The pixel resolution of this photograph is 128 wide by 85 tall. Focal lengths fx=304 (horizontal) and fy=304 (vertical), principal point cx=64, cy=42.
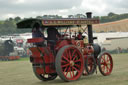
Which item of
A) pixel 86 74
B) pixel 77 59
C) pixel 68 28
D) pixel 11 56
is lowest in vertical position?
pixel 11 56

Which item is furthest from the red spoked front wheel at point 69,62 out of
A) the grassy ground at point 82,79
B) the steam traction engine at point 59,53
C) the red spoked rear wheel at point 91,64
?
the red spoked rear wheel at point 91,64

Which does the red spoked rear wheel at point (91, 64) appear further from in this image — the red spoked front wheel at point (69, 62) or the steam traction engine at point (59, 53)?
the red spoked front wheel at point (69, 62)

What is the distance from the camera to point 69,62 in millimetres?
10039

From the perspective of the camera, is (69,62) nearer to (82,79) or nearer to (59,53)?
(59,53)

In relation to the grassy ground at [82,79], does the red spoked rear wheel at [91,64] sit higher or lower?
higher

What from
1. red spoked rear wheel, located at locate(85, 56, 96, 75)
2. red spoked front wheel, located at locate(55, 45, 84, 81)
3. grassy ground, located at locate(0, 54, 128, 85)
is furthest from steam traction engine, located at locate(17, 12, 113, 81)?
grassy ground, located at locate(0, 54, 128, 85)

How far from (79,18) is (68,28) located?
1.86ft

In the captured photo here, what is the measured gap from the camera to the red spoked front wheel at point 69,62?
9.59 m

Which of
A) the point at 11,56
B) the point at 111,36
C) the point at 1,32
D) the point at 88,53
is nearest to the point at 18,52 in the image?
the point at 11,56

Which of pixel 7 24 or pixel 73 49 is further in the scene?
pixel 7 24

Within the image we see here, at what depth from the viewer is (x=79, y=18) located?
1078 cm

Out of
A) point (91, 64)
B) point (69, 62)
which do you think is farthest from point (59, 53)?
point (91, 64)

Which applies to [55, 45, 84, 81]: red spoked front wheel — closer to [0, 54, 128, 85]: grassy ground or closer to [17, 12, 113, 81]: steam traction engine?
[17, 12, 113, 81]: steam traction engine

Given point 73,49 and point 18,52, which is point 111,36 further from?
point 73,49
